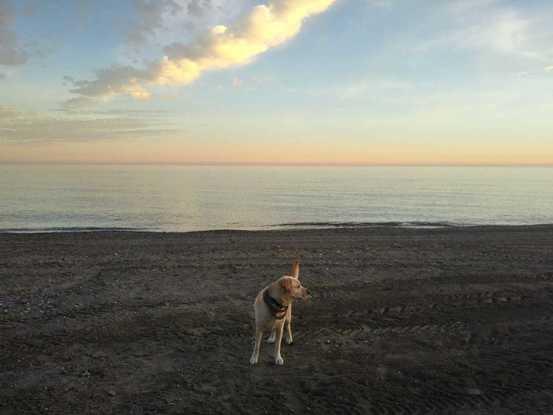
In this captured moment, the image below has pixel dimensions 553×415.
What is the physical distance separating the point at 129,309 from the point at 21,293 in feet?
11.3

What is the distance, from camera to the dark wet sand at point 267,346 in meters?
6.26

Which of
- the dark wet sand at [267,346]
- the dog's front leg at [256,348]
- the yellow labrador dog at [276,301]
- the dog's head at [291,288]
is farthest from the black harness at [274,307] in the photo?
the dark wet sand at [267,346]

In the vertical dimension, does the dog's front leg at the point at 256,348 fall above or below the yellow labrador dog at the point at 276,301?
below

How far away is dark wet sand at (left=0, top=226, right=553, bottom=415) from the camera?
626 cm

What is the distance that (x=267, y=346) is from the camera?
8.17 meters

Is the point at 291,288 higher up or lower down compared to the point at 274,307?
higher up

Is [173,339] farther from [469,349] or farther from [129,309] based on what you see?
[469,349]

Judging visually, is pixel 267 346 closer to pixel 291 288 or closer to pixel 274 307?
pixel 274 307

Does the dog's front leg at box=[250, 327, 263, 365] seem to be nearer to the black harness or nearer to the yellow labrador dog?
the yellow labrador dog

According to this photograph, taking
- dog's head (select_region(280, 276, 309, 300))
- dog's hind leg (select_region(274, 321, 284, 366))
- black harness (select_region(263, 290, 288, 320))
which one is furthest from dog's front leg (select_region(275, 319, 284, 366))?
dog's head (select_region(280, 276, 309, 300))

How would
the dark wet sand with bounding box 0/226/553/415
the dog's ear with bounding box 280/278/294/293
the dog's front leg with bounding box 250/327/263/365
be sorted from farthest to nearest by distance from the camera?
the dog's front leg with bounding box 250/327/263/365 < the dog's ear with bounding box 280/278/294/293 < the dark wet sand with bounding box 0/226/553/415

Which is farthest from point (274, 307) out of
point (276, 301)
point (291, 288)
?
point (291, 288)

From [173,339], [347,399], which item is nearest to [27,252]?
[173,339]

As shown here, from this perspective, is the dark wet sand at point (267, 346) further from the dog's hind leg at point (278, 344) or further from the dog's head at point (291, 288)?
the dog's head at point (291, 288)
